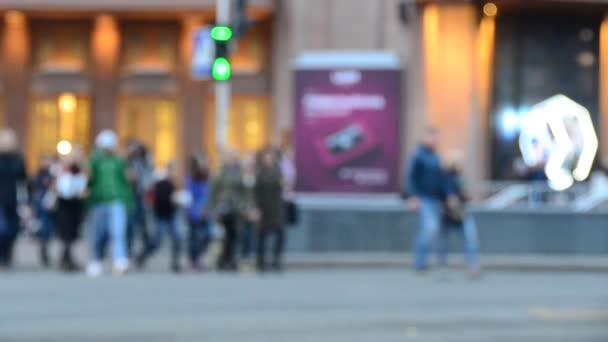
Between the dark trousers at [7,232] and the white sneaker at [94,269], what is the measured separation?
1223 mm

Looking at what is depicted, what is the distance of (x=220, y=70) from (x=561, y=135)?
39.4 ft

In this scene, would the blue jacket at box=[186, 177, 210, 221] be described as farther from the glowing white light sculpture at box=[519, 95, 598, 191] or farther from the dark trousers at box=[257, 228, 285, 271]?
the glowing white light sculpture at box=[519, 95, 598, 191]

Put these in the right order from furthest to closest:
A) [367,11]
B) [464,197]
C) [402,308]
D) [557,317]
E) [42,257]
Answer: [367,11] < [42,257] < [464,197] < [402,308] < [557,317]

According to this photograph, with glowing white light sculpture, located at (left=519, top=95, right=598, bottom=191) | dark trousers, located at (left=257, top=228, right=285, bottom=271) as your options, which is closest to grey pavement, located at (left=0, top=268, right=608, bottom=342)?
dark trousers, located at (left=257, top=228, right=285, bottom=271)

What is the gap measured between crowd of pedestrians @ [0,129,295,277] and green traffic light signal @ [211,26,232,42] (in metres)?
1.60

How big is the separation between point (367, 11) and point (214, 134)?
19.7 feet

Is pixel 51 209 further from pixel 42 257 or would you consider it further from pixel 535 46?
pixel 535 46

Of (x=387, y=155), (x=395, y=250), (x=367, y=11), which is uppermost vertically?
(x=367, y=11)

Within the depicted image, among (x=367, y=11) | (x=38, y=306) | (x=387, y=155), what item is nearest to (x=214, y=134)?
(x=367, y=11)

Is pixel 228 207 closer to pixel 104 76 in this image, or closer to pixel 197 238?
pixel 197 238

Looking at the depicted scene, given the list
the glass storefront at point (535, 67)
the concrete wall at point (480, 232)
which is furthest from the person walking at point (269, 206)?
the glass storefront at point (535, 67)

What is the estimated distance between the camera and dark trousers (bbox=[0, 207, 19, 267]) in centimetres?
1845

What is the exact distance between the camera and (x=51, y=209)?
1944 cm

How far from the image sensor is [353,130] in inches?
790
